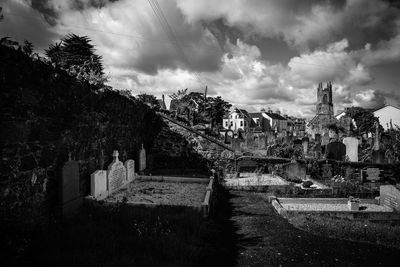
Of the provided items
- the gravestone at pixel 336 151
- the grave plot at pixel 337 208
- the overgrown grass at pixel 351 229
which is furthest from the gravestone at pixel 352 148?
the overgrown grass at pixel 351 229

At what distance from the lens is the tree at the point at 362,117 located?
5012cm

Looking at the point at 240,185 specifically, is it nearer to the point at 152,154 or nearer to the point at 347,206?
the point at 347,206

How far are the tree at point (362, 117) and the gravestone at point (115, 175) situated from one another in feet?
165

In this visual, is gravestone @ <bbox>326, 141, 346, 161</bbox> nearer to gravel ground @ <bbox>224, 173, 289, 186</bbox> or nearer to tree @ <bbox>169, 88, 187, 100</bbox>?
gravel ground @ <bbox>224, 173, 289, 186</bbox>

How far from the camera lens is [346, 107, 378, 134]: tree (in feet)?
164

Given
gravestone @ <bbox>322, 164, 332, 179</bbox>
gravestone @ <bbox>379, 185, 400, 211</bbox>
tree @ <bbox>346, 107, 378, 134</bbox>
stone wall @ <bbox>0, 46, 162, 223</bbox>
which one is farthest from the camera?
tree @ <bbox>346, 107, 378, 134</bbox>

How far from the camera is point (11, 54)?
416 cm

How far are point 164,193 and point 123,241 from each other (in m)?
3.80

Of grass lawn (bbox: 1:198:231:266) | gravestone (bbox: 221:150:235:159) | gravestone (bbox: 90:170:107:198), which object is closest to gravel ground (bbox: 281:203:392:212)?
grass lawn (bbox: 1:198:231:266)

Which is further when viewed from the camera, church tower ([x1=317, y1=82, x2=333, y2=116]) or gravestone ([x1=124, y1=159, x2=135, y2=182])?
church tower ([x1=317, y1=82, x2=333, y2=116])

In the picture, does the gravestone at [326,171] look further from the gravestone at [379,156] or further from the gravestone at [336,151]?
the gravestone at [379,156]

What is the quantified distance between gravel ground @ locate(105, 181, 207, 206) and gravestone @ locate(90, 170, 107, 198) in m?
0.31

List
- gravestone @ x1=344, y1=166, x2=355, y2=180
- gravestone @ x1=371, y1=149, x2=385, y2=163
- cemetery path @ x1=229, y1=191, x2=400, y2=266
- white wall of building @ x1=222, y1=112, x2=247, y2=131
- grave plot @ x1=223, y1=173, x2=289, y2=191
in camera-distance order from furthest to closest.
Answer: white wall of building @ x1=222, y1=112, x2=247, y2=131 < gravestone @ x1=371, y1=149, x2=385, y2=163 < gravestone @ x1=344, y1=166, x2=355, y2=180 < grave plot @ x1=223, y1=173, x2=289, y2=191 < cemetery path @ x1=229, y1=191, x2=400, y2=266

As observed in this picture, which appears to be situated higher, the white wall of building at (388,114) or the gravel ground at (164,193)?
the white wall of building at (388,114)
